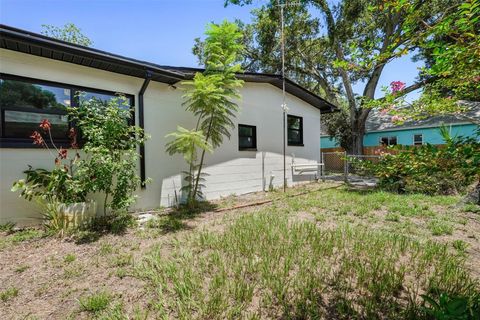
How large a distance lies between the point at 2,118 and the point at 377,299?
659 cm

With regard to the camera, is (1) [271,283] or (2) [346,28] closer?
(1) [271,283]

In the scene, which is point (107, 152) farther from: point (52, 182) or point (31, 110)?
point (31, 110)

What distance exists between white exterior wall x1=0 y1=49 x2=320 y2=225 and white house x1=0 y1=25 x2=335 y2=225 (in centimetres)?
2

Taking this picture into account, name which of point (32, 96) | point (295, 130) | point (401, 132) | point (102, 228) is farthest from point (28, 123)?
point (401, 132)

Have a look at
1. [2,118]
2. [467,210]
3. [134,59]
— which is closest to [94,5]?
[134,59]

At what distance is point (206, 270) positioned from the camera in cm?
318

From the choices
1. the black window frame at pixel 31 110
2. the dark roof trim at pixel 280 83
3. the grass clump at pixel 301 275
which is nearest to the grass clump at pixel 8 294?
the grass clump at pixel 301 275

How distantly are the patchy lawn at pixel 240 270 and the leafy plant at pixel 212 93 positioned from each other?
1.81 metres

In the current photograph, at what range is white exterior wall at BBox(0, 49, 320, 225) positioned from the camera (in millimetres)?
4750

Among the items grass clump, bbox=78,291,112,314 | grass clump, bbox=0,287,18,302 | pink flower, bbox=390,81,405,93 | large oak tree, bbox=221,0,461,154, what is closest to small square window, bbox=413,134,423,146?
large oak tree, bbox=221,0,461,154

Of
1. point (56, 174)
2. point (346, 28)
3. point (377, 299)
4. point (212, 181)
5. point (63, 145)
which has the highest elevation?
point (346, 28)

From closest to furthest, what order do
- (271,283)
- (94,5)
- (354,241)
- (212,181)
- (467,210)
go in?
(271,283) < (354,241) < (94,5) < (467,210) < (212,181)

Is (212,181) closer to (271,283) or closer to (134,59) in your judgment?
(134,59)

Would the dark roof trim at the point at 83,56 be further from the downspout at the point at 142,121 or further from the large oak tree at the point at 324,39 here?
the large oak tree at the point at 324,39
